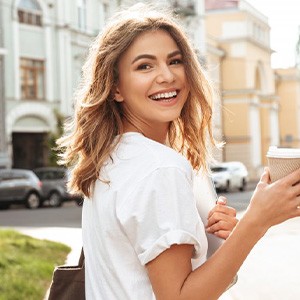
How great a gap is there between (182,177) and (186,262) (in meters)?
0.20

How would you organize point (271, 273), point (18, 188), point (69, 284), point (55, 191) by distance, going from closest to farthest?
point (69, 284) < point (271, 273) < point (18, 188) < point (55, 191)

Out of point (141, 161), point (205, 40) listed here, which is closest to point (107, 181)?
point (141, 161)

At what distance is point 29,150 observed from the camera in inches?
1282

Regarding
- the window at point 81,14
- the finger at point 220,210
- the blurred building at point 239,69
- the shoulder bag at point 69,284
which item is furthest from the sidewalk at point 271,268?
the blurred building at point 239,69

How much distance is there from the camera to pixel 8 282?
7.55 metres

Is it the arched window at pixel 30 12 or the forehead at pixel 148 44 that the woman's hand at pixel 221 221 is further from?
the arched window at pixel 30 12

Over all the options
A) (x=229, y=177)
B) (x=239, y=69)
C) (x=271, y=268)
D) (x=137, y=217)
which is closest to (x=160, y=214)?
(x=137, y=217)

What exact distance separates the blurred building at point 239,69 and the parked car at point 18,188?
28.0 metres

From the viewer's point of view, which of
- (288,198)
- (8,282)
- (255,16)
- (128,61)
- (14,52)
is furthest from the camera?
(255,16)

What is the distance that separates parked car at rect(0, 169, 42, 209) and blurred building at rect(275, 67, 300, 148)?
44.9 meters

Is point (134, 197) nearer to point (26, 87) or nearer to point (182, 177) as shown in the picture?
point (182, 177)

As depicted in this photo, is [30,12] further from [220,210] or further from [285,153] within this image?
[285,153]

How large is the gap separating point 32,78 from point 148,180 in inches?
1217

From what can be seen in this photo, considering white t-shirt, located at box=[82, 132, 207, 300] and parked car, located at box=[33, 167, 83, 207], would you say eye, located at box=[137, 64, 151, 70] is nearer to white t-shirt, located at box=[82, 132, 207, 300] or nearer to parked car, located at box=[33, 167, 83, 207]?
white t-shirt, located at box=[82, 132, 207, 300]
